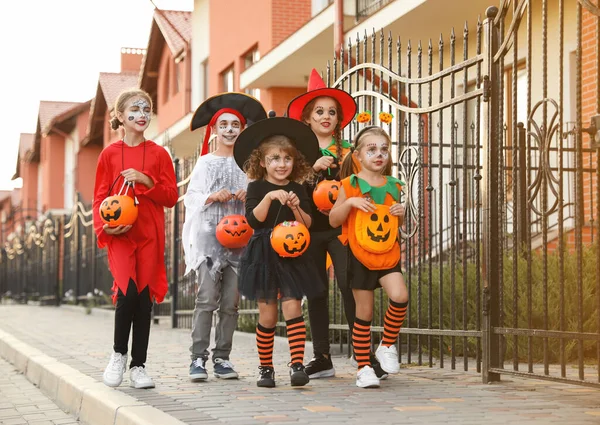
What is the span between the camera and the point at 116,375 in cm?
648

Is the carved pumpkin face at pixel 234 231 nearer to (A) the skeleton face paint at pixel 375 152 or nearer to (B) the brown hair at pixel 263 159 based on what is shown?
(B) the brown hair at pixel 263 159

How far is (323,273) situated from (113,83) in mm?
37892

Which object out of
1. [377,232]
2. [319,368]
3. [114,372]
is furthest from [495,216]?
[114,372]

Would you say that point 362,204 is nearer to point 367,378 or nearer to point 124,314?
point 367,378

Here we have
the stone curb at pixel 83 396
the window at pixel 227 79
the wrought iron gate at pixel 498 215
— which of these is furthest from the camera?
the window at pixel 227 79

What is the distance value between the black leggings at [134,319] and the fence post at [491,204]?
2.21 meters

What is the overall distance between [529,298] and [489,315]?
1.59ft

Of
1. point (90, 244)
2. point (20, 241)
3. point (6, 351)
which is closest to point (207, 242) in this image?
point (6, 351)

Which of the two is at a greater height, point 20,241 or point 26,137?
point 26,137

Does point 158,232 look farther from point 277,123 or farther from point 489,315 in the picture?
point 489,315

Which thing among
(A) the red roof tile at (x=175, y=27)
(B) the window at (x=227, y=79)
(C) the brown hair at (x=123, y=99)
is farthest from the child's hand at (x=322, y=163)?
(A) the red roof tile at (x=175, y=27)

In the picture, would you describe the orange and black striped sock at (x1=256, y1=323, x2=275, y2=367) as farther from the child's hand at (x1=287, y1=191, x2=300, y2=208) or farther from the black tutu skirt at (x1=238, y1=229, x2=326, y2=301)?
the child's hand at (x1=287, y1=191, x2=300, y2=208)

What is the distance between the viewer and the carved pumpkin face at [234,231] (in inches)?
263

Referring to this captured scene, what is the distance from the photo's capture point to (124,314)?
6496 mm
